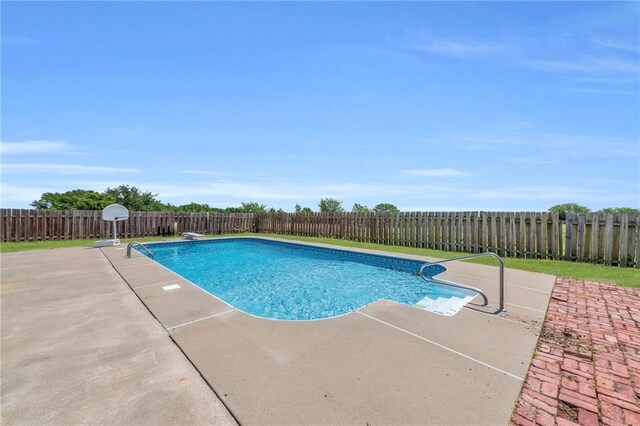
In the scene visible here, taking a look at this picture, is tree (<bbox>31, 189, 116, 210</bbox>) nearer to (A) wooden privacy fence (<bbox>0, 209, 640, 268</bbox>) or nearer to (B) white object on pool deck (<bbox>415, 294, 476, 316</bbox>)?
(A) wooden privacy fence (<bbox>0, 209, 640, 268</bbox>)

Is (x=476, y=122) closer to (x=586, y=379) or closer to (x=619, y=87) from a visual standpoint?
(x=619, y=87)

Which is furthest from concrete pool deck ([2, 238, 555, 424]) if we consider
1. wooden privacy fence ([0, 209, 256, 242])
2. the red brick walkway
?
wooden privacy fence ([0, 209, 256, 242])

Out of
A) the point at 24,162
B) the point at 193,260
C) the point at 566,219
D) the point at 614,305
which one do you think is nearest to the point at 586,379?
the point at 614,305

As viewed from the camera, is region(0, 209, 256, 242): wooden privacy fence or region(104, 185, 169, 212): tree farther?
region(104, 185, 169, 212): tree

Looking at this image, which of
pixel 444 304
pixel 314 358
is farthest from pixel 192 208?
pixel 314 358

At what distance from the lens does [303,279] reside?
7.24m

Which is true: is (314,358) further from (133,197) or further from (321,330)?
(133,197)

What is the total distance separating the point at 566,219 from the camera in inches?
305

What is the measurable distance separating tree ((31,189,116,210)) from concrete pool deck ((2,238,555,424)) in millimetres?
21838

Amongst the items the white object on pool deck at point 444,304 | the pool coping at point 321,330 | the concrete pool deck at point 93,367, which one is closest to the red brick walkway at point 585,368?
the pool coping at point 321,330

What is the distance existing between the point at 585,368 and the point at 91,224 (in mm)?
18254

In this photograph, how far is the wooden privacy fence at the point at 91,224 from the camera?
12.6 metres

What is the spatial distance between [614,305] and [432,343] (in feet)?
11.1

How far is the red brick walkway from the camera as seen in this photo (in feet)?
6.24
